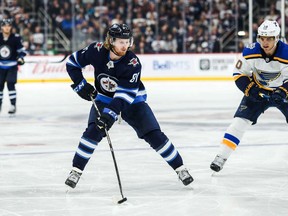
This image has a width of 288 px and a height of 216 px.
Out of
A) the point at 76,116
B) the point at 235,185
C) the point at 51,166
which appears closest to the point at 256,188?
the point at 235,185

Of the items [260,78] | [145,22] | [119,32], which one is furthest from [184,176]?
[145,22]

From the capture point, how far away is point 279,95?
5.10m

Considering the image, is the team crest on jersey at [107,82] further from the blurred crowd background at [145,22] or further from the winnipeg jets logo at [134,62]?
the blurred crowd background at [145,22]

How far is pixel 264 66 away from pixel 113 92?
3.89ft

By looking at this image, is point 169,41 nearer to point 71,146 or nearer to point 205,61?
→ point 205,61

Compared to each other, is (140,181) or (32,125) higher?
(140,181)

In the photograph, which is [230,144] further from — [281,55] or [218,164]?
[281,55]

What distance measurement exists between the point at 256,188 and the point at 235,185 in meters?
0.17

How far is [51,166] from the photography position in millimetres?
5785

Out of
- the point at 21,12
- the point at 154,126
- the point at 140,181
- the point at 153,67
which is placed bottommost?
the point at 153,67

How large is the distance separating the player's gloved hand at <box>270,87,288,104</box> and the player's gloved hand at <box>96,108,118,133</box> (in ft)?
4.40

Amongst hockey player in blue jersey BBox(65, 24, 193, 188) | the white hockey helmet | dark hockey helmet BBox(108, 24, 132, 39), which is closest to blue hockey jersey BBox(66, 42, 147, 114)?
hockey player in blue jersey BBox(65, 24, 193, 188)

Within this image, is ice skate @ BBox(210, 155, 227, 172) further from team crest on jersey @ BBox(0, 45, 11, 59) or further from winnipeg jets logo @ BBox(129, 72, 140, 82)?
team crest on jersey @ BBox(0, 45, 11, 59)

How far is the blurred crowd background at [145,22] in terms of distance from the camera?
1906cm
